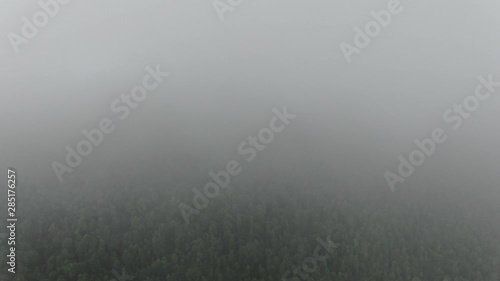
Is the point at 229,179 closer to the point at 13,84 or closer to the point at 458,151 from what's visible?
the point at 458,151

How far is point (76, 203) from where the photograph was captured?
24625mm

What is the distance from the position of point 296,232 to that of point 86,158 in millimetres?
18867

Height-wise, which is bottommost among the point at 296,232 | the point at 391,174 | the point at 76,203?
the point at 391,174

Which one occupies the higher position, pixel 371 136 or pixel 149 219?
pixel 149 219

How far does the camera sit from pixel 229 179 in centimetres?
2870

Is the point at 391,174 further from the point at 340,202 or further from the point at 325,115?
the point at 325,115

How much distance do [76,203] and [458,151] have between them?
35.0 meters

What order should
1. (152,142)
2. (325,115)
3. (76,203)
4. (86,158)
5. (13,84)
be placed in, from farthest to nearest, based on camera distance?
(13,84) < (325,115) < (152,142) < (86,158) < (76,203)

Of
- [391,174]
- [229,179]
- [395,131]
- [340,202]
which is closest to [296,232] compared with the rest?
[340,202]

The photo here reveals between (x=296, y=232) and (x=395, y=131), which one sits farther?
(x=395, y=131)

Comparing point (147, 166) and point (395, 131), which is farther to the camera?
point (395, 131)

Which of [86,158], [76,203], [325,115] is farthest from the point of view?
[325,115]

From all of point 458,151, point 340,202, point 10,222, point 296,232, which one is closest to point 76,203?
point 10,222

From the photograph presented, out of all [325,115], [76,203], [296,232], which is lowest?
[296,232]
